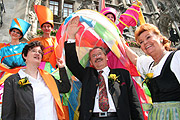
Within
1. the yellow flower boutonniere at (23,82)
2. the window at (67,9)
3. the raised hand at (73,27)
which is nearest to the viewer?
the yellow flower boutonniere at (23,82)

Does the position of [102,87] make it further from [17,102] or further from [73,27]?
[73,27]

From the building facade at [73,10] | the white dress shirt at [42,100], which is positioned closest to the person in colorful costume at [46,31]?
the white dress shirt at [42,100]

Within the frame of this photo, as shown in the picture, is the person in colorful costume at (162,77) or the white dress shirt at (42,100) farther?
the white dress shirt at (42,100)

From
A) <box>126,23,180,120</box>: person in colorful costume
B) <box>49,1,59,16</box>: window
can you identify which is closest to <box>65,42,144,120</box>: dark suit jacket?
<box>126,23,180,120</box>: person in colorful costume

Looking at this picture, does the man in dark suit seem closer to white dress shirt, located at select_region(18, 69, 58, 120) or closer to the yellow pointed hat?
white dress shirt, located at select_region(18, 69, 58, 120)

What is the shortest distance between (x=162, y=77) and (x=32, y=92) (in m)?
1.70

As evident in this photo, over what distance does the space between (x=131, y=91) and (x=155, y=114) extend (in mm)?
447

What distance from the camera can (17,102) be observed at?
1.88m

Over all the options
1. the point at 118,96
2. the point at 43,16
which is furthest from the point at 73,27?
the point at 43,16

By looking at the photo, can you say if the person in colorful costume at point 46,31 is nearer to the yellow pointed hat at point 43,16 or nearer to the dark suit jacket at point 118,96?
the yellow pointed hat at point 43,16

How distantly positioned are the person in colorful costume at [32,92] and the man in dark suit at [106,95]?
399 mm

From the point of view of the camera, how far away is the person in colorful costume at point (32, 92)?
1863 millimetres

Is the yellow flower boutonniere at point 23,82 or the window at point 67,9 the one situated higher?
the window at point 67,9

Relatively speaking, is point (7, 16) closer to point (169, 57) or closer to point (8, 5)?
point (8, 5)
